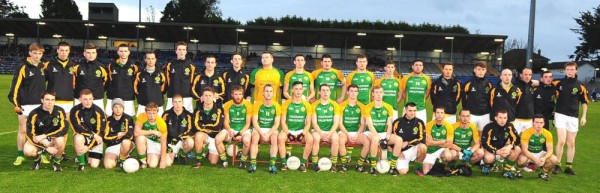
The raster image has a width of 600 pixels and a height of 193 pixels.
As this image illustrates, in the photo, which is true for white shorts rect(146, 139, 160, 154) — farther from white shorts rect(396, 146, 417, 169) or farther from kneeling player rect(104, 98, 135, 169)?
white shorts rect(396, 146, 417, 169)

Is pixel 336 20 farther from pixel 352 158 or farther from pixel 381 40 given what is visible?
pixel 352 158

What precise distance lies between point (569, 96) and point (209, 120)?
238 inches

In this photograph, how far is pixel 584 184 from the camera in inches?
273

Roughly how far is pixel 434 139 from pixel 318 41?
36529 mm

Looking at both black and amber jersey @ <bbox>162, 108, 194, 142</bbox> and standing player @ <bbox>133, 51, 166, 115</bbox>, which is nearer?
black and amber jersey @ <bbox>162, 108, 194, 142</bbox>

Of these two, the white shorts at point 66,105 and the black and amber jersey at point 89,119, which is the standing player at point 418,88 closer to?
the black and amber jersey at point 89,119

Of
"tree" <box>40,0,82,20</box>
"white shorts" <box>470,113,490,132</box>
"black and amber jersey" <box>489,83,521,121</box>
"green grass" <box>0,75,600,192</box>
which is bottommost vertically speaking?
"green grass" <box>0,75,600,192</box>

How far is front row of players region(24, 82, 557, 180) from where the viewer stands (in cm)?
712

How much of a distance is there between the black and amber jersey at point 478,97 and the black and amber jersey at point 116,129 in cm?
564

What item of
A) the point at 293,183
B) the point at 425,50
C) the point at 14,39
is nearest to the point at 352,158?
the point at 293,183

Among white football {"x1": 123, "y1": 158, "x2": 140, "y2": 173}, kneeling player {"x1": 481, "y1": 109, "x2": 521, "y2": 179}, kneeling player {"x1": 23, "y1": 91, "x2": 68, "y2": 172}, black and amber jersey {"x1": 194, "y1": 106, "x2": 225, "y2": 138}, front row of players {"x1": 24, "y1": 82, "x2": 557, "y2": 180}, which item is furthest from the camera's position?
black and amber jersey {"x1": 194, "y1": 106, "x2": 225, "y2": 138}

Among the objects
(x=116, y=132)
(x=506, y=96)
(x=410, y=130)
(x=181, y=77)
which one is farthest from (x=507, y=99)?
(x=116, y=132)

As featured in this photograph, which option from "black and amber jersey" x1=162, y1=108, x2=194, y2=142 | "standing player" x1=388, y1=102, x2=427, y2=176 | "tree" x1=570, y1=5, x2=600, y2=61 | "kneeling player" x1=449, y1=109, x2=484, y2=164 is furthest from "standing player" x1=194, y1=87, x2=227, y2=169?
"tree" x1=570, y1=5, x2=600, y2=61

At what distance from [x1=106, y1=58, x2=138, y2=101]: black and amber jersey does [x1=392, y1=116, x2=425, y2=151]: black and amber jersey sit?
15.0ft
